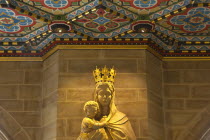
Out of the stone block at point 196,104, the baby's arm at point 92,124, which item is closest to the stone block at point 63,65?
the baby's arm at point 92,124

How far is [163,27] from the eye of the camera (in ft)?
27.3

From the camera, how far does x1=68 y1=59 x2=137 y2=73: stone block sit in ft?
27.5

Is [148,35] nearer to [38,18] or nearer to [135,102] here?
[135,102]

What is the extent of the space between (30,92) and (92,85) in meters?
1.13

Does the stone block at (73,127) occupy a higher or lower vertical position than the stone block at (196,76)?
lower

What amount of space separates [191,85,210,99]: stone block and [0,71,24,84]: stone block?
2.88m

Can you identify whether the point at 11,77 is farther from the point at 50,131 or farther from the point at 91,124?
the point at 91,124

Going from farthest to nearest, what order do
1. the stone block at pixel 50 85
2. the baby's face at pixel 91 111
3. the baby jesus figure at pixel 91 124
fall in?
1. the stone block at pixel 50 85
2. the baby's face at pixel 91 111
3. the baby jesus figure at pixel 91 124

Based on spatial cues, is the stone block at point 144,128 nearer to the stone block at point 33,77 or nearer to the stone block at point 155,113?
the stone block at point 155,113

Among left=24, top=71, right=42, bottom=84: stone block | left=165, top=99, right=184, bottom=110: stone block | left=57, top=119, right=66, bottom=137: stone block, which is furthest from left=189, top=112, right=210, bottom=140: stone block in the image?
left=24, top=71, right=42, bottom=84: stone block

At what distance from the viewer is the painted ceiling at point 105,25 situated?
301 inches

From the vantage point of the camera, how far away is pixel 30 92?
871 centimetres

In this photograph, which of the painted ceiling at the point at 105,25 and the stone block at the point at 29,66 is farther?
the stone block at the point at 29,66

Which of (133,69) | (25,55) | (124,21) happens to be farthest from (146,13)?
(25,55)
